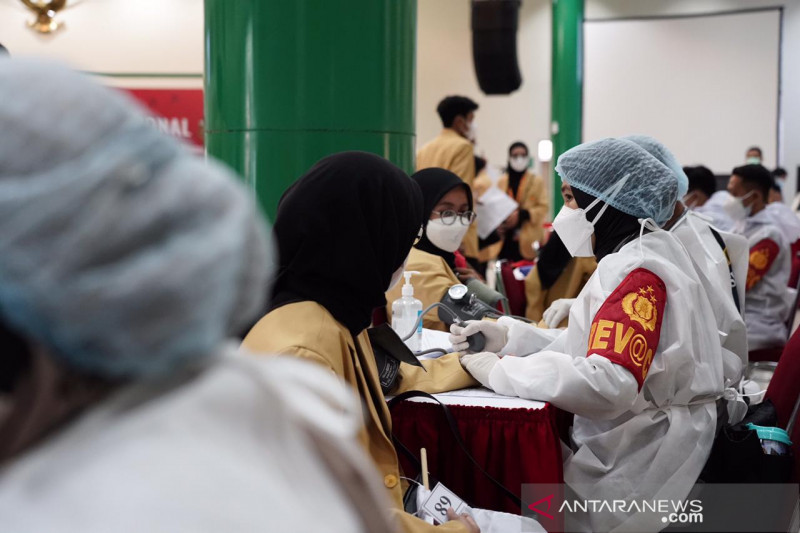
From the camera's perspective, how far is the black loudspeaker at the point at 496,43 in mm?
6629

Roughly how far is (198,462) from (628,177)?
6.24 feet

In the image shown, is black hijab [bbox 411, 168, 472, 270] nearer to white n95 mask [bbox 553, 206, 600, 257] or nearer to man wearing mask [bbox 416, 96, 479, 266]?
white n95 mask [bbox 553, 206, 600, 257]

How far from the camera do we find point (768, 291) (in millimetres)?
4445

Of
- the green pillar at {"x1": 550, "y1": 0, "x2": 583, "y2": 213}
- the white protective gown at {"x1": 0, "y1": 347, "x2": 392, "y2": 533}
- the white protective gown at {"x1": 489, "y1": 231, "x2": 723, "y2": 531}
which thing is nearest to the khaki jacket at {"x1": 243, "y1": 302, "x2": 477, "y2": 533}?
the white protective gown at {"x1": 489, "y1": 231, "x2": 723, "y2": 531}

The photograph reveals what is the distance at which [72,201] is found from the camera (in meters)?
0.60

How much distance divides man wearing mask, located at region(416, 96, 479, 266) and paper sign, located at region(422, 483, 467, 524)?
125 inches

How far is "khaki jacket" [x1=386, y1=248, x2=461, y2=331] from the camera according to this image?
3.07 m

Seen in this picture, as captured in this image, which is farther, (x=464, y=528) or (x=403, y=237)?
(x=403, y=237)

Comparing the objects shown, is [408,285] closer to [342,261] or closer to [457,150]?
[342,261]

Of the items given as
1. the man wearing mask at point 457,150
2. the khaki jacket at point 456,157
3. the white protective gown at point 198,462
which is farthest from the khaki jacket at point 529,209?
the white protective gown at point 198,462

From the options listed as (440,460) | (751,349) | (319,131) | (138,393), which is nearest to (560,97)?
(751,349)

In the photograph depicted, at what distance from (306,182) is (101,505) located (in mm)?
1054

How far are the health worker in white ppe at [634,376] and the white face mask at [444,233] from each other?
3.65ft

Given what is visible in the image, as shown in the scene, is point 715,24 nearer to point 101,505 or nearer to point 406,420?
point 406,420
